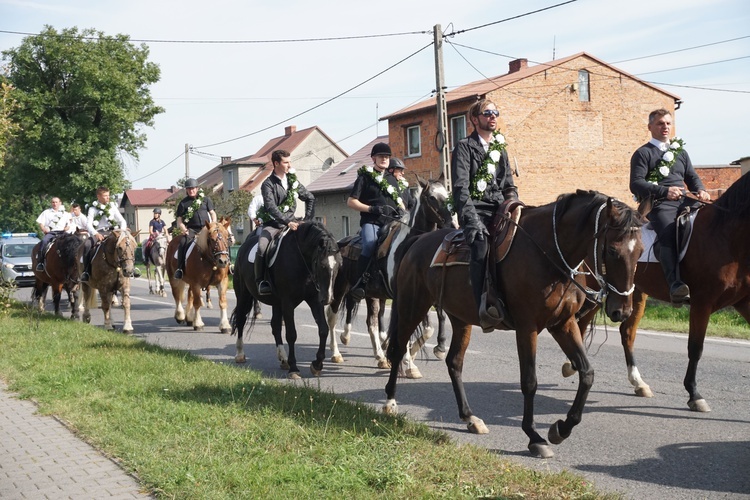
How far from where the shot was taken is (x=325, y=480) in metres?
5.23

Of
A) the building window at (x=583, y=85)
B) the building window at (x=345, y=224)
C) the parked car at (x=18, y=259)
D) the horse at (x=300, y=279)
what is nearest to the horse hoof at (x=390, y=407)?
the horse at (x=300, y=279)

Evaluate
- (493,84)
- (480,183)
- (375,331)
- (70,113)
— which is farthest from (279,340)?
(70,113)

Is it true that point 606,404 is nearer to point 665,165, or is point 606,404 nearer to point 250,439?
point 665,165

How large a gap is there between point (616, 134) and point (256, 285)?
34.5 metres

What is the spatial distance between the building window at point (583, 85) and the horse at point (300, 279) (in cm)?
3338

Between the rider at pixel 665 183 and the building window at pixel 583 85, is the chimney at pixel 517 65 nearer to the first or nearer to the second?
the building window at pixel 583 85

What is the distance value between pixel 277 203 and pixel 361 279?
189 centimetres

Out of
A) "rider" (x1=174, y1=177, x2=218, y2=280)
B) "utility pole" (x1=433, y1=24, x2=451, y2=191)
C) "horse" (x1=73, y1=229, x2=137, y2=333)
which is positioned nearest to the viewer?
"horse" (x1=73, y1=229, x2=137, y2=333)

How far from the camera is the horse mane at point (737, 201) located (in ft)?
25.6

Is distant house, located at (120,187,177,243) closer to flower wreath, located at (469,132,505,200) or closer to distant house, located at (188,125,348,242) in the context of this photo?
distant house, located at (188,125,348,242)

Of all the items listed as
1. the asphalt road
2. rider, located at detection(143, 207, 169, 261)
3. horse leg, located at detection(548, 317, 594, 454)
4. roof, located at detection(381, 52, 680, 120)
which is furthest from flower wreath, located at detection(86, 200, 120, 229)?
roof, located at detection(381, 52, 680, 120)

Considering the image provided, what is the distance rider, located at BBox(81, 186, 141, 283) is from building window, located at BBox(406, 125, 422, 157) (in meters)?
27.5

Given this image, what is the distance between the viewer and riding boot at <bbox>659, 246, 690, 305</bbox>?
796 centimetres

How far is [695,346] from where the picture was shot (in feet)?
25.4
